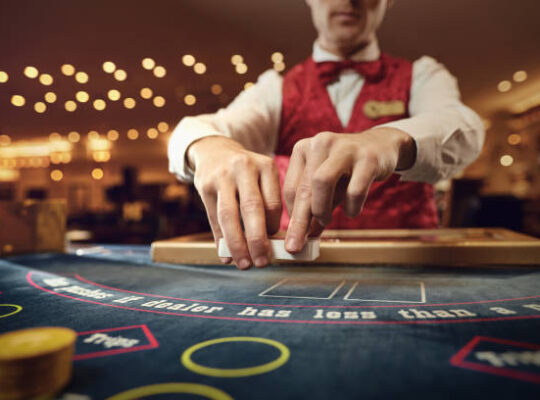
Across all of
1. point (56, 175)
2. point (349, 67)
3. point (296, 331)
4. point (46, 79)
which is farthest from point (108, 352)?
point (56, 175)

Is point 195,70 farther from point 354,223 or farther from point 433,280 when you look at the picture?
point 433,280

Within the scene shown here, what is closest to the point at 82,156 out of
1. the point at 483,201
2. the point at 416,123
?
the point at 483,201

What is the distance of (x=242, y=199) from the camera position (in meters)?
0.75

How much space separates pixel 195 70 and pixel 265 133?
4.58 meters

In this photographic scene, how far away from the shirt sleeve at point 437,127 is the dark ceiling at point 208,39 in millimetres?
3146

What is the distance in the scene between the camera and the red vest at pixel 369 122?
62.7 inches

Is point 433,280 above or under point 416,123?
under

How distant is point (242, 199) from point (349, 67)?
118 centimetres

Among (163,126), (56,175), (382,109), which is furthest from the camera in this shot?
(56,175)

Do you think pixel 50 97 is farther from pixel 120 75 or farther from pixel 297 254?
pixel 297 254

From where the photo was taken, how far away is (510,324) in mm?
538

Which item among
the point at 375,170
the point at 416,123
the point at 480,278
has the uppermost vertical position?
the point at 416,123

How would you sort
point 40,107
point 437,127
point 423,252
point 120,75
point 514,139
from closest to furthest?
point 423,252, point 437,127, point 120,75, point 40,107, point 514,139

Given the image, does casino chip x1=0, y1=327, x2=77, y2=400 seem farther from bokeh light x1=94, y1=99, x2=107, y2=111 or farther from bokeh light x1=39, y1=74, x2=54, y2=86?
bokeh light x1=94, y1=99, x2=107, y2=111
